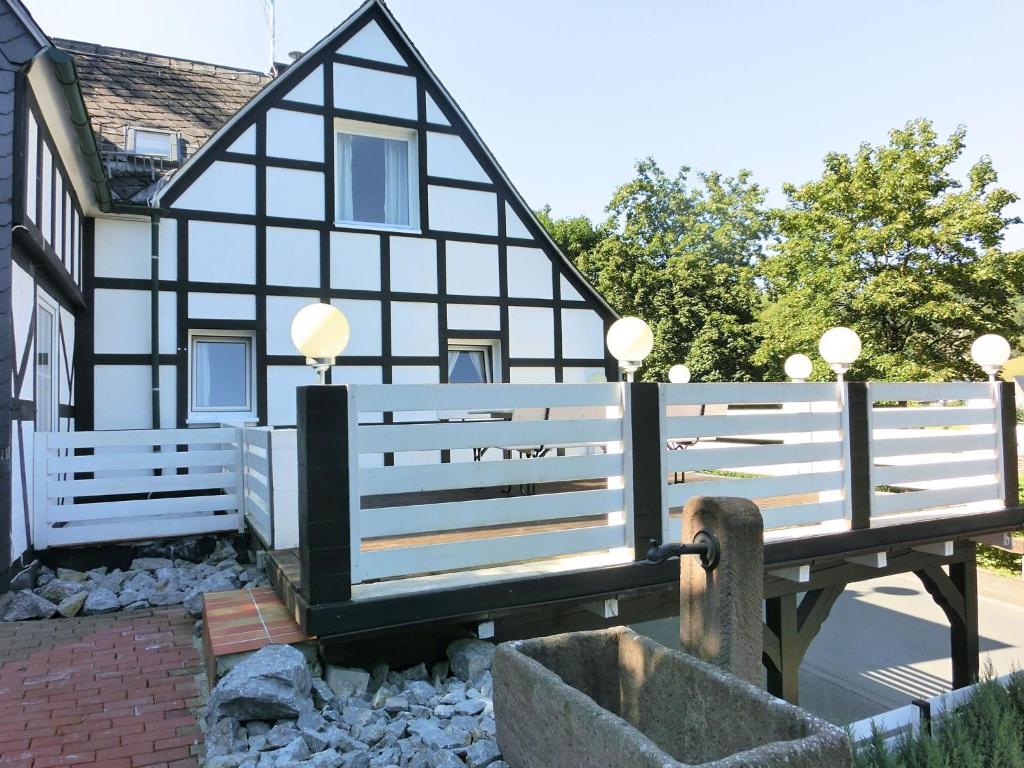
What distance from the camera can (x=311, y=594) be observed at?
116 inches

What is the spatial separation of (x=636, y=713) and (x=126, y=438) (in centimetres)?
444

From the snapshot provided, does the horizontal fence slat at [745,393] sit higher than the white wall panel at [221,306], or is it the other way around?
the white wall panel at [221,306]

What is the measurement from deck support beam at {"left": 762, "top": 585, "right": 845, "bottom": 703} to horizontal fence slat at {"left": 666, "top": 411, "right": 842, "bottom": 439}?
125cm

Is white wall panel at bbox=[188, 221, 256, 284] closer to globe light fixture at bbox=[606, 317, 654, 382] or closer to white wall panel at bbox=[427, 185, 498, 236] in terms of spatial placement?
white wall panel at bbox=[427, 185, 498, 236]

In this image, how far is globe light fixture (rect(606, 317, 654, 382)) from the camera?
3732 millimetres

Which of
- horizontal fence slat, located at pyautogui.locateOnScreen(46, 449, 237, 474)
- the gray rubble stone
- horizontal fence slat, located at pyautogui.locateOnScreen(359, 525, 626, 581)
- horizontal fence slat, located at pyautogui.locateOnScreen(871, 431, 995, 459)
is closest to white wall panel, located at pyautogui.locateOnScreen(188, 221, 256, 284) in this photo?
horizontal fence slat, located at pyautogui.locateOnScreen(46, 449, 237, 474)

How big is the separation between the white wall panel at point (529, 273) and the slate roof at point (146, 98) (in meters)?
3.73

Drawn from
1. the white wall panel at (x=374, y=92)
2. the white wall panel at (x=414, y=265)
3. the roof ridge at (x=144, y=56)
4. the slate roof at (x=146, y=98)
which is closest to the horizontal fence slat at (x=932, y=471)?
the white wall panel at (x=414, y=265)

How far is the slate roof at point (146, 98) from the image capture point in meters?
7.33

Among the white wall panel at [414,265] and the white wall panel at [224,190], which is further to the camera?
the white wall panel at [414,265]

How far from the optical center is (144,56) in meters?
9.17

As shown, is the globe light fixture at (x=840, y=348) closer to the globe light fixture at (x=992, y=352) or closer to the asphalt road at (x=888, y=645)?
the globe light fixture at (x=992, y=352)

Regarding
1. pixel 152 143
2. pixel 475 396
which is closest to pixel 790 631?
pixel 475 396

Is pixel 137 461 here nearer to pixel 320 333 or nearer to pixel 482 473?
→ pixel 320 333
